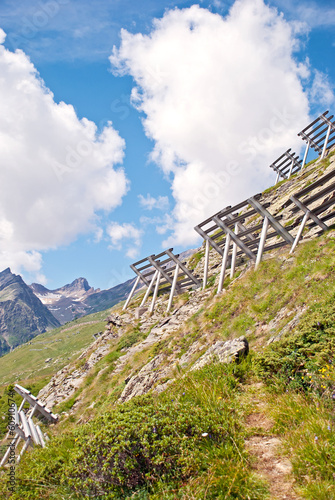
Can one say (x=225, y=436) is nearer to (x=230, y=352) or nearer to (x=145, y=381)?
(x=230, y=352)

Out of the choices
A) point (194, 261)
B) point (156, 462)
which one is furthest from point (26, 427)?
point (194, 261)

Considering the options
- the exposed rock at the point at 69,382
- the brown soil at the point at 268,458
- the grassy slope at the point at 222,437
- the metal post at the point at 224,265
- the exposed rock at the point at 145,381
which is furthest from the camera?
the exposed rock at the point at 69,382

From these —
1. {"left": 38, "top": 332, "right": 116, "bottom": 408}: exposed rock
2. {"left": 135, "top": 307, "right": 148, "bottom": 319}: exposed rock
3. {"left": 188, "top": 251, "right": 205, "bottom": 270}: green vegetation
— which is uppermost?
{"left": 188, "top": 251, "right": 205, "bottom": 270}: green vegetation

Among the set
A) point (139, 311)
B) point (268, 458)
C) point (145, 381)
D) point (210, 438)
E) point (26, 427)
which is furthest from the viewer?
point (139, 311)

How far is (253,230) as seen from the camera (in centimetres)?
1770

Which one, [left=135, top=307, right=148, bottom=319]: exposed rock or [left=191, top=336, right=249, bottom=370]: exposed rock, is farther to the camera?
[left=135, top=307, right=148, bottom=319]: exposed rock

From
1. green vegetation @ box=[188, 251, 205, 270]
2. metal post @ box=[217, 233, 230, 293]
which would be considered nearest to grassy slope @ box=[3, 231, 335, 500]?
metal post @ box=[217, 233, 230, 293]

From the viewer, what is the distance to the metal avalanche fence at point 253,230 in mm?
14805

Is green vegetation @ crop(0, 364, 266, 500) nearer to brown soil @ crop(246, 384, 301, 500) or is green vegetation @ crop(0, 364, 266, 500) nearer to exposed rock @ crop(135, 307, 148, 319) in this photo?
brown soil @ crop(246, 384, 301, 500)

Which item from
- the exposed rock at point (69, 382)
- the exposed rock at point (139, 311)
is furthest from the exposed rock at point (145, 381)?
the exposed rock at point (139, 311)

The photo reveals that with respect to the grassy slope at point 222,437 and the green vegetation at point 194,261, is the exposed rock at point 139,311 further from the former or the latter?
the grassy slope at point 222,437

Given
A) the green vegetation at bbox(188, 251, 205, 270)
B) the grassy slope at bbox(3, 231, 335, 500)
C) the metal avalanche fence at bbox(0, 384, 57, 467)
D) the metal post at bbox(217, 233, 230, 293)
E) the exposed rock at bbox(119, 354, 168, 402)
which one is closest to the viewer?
the grassy slope at bbox(3, 231, 335, 500)

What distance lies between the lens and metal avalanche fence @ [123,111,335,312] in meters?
14.8

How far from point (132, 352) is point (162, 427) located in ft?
49.0
